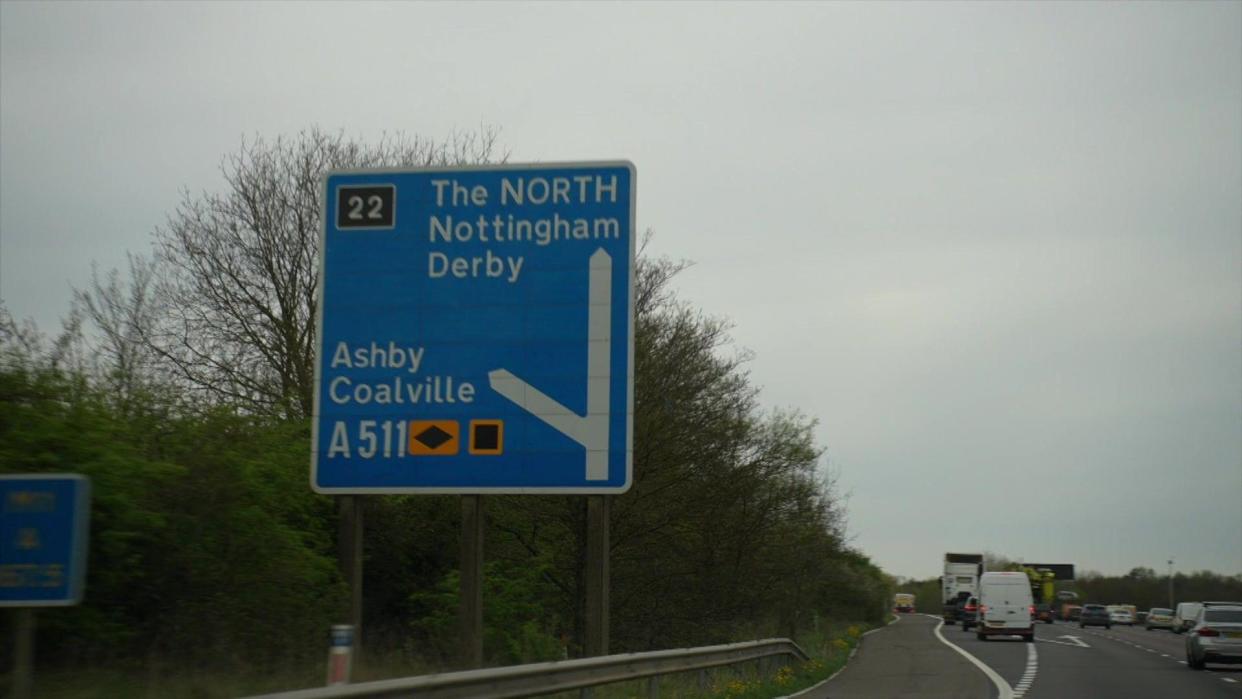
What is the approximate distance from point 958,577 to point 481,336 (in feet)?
220

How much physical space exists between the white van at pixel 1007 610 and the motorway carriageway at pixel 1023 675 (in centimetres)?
653

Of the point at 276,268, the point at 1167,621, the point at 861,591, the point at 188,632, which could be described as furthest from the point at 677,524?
the point at 1167,621

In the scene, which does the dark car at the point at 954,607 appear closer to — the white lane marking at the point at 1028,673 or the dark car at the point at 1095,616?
the dark car at the point at 1095,616

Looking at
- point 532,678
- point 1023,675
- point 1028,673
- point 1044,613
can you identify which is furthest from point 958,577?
point 532,678

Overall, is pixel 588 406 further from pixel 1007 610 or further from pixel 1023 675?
pixel 1007 610

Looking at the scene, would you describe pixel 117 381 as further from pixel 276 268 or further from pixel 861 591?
pixel 861 591

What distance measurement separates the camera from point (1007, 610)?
48.6 meters

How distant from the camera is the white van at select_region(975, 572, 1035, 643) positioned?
48.4 metres

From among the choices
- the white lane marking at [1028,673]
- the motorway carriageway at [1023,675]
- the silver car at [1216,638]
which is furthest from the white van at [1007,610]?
the silver car at [1216,638]

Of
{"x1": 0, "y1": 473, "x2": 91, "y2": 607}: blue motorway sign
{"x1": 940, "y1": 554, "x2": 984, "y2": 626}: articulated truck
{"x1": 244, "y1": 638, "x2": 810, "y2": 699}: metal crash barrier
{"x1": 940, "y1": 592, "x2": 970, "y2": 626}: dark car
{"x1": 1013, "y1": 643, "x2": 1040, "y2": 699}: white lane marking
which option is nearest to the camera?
{"x1": 0, "y1": 473, "x2": 91, "y2": 607}: blue motorway sign

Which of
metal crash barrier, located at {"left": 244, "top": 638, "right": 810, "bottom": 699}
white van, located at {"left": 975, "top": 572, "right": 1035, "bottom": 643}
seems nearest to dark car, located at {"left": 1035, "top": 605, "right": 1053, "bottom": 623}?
white van, located at {"left": 975, "top": 572, "right": 1035, "bottom": 643}

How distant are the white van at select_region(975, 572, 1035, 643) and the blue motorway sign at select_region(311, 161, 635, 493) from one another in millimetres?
37022

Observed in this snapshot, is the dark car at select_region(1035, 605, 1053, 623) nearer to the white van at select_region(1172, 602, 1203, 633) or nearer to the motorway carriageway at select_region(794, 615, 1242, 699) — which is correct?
the white van at select_region(1172, 602, 1203, 633)

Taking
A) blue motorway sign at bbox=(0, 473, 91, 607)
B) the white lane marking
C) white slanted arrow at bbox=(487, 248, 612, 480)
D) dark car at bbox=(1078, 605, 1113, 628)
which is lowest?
dark car at bbox=(1078, 605, 1113, 628)
